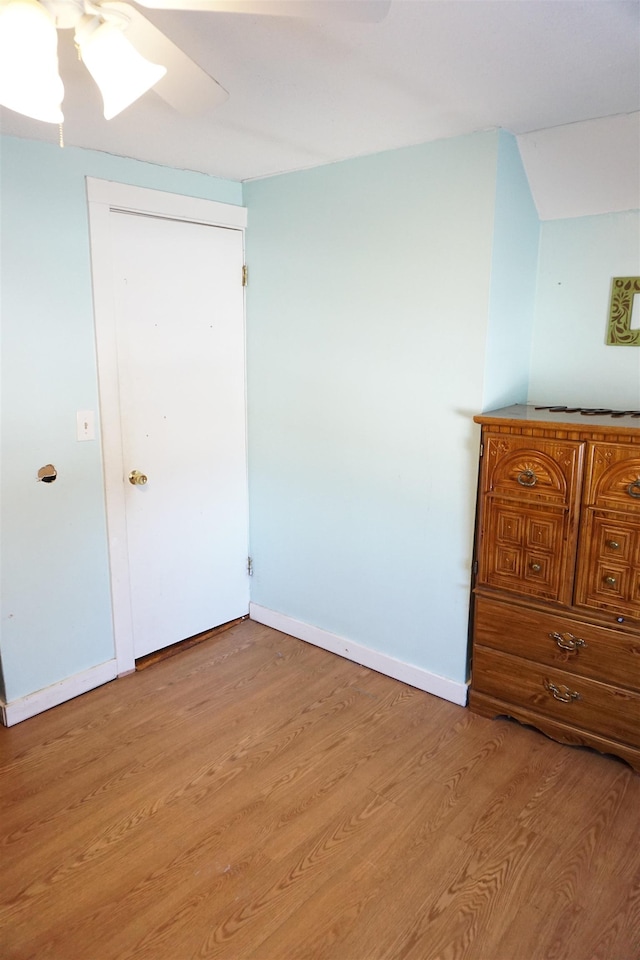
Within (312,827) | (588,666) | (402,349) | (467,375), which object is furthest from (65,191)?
(588,666)

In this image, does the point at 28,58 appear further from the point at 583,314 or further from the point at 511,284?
the point at 583,314

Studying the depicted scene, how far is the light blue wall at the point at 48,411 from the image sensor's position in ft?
7.27

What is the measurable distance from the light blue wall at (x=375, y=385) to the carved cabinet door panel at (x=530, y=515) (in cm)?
13

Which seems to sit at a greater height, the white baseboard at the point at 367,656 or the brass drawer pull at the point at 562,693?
the brass drawer pull at the point at 562,693

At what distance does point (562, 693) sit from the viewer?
224 centimetres

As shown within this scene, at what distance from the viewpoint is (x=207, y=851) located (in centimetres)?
183

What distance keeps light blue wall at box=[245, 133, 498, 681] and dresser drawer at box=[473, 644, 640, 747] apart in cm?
14

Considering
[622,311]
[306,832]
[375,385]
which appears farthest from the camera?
[375,385]

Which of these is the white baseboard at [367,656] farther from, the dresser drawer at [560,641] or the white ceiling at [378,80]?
the white ceiling at [378,80]

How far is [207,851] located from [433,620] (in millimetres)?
1245

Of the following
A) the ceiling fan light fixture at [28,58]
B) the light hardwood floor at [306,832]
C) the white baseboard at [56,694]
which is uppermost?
the ceiling fan light fixture at [28,58]

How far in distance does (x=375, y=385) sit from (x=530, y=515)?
0.86m

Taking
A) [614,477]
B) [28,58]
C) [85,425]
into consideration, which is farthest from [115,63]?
[614,477]

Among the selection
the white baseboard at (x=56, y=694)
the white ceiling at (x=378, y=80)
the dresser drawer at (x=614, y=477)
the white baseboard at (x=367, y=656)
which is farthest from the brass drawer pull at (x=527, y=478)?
the white baseboard at (x=56, y=694)
